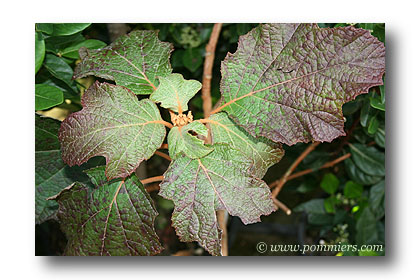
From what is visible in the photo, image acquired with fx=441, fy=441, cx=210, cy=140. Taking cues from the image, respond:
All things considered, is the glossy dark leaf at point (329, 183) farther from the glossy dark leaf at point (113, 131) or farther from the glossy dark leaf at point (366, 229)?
the glossy dark leaf at point (113, 131)

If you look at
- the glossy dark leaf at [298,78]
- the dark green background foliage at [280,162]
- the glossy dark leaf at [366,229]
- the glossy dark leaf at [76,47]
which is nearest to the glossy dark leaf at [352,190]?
the dark green background foliage at [280,162]

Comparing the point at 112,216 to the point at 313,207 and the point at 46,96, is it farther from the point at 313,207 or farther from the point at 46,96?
the point at 313,207

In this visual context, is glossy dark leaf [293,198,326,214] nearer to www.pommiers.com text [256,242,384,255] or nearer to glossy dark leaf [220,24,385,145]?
www.pommiers.com text [256,242,384,255]

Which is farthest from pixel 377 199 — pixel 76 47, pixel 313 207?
pixel 76 47

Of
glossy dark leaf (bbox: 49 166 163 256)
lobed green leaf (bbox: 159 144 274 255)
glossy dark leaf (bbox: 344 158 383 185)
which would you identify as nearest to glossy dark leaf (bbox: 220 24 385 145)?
lobed green leaf (bbox: 159 144 274 255)

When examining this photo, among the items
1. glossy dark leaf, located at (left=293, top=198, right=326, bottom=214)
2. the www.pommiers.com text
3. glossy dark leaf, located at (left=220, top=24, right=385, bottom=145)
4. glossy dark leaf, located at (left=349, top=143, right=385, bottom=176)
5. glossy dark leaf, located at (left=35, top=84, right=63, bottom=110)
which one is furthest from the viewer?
glossy dark leaf, located at (left=293, top=198, right=326, bottom=214)
